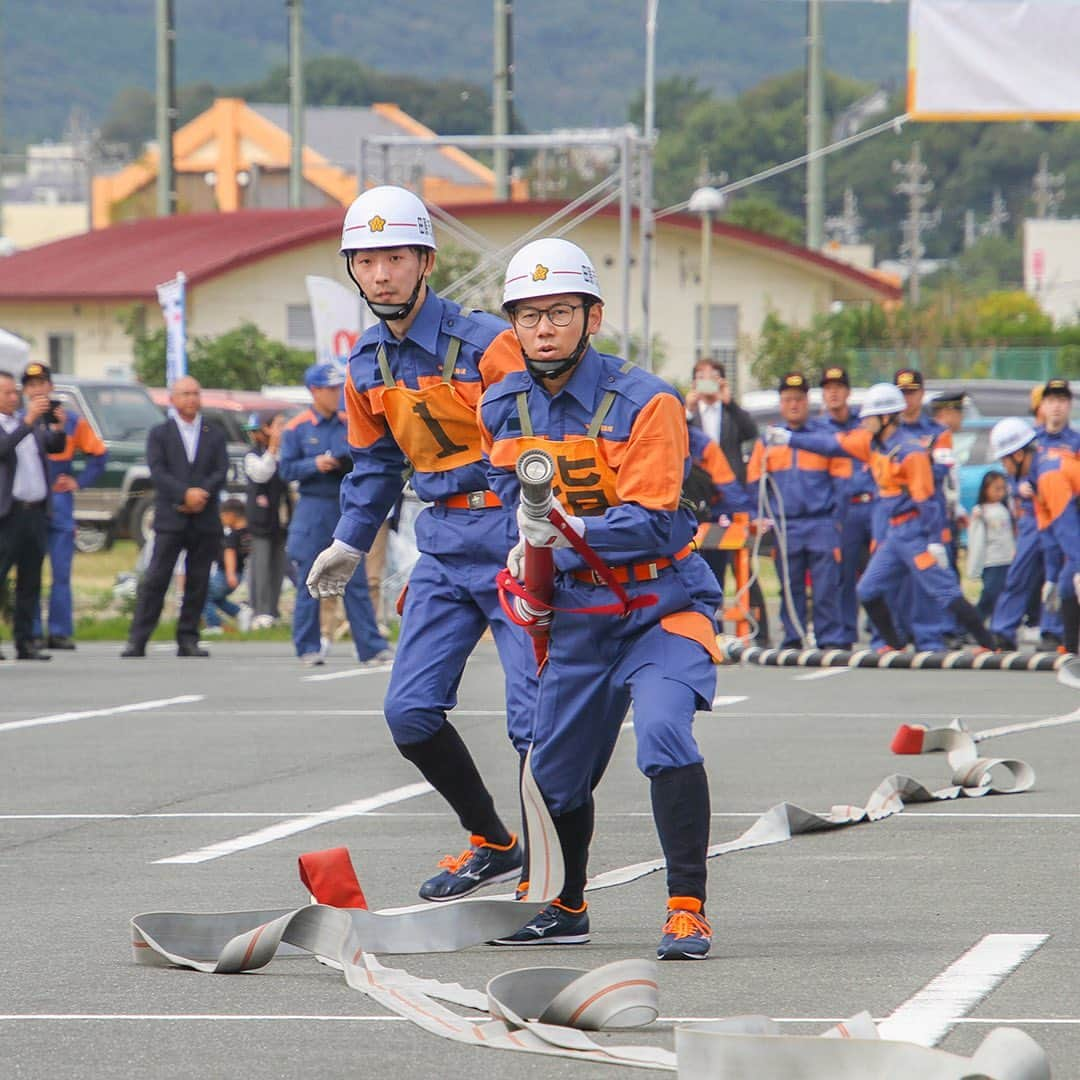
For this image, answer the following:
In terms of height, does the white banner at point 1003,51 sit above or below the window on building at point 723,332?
above

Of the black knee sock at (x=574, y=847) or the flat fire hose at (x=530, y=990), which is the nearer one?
the flat fire hose at (x=530, y=990)

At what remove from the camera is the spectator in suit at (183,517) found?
63.3 feet

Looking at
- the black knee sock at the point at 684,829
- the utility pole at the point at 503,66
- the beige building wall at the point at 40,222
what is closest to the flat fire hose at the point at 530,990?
the black knee sock at the point at 684,829

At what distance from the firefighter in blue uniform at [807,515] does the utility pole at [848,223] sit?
135 m

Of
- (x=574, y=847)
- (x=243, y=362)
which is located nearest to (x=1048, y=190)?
(x=243, y=362)

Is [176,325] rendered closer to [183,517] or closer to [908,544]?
[183,517]

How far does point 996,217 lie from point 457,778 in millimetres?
155778

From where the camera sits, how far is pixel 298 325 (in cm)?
5797

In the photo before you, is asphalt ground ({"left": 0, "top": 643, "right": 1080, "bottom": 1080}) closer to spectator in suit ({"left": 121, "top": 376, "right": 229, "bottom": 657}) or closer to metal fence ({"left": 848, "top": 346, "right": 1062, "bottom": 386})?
spectator in suit ({"left": 121, "top": 376, "right": 229, "bottom": 657})

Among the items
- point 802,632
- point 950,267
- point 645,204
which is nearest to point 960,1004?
point 802,632

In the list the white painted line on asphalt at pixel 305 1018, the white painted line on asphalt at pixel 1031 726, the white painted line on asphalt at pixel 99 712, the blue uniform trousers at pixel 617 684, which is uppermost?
the blue uniform trousers at pixel 617 684

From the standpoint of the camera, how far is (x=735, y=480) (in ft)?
62.1

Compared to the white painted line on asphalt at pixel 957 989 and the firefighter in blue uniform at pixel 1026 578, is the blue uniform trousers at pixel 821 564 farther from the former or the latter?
the white painted line on asphalt at pixel 957 989

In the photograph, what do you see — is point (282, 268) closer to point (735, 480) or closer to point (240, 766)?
point (735, 480)
